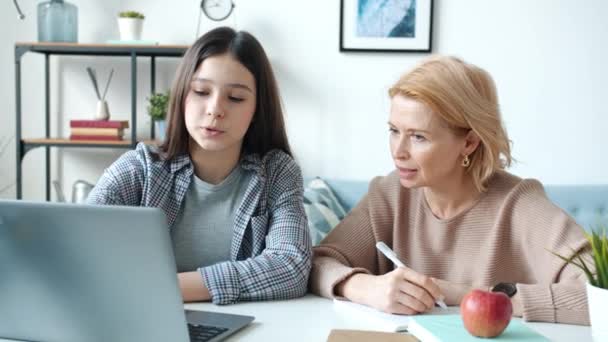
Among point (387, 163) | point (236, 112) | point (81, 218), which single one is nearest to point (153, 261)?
point (81, 218)

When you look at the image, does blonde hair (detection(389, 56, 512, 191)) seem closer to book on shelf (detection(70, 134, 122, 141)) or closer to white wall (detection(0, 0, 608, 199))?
white wall (detection(0, 0, 608, 199))

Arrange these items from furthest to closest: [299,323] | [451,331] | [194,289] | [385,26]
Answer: [385,26]
[194,289]
[299,323]
[451,331]

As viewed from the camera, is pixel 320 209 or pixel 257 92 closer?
pixel 257 92

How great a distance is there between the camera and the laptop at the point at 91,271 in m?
0.89

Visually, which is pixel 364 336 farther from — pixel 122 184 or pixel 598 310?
pixel 122 184

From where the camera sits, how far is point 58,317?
99 cm

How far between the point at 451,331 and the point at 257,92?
2.47ft

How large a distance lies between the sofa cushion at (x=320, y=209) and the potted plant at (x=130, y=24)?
0.95 meters

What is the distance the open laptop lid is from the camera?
35.0 inches

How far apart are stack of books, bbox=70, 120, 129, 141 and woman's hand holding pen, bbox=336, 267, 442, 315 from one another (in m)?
2.00

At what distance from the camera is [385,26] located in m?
3.15

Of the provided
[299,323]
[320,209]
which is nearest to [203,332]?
[299,323]

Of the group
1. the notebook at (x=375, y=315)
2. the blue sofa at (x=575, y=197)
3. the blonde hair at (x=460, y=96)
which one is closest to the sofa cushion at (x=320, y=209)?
the blue sofa at (x=575, y=197)

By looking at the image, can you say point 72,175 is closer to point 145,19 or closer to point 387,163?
point 145,19
